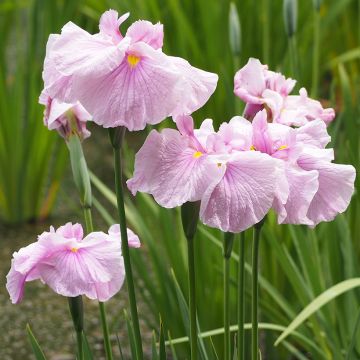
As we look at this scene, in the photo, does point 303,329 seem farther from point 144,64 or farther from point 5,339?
point 144,64

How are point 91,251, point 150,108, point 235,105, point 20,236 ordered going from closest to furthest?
point 150,108, point 91,251, point 235,105, point 20,236

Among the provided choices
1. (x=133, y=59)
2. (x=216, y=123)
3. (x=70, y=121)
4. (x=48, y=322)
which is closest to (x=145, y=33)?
(x=133, y=59)

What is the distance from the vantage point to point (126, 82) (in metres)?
0.83

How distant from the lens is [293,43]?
5.61 ft

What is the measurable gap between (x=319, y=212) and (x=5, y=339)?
1.24m

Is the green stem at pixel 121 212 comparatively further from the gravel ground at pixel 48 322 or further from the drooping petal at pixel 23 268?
the gravel ground at pixel 48 322

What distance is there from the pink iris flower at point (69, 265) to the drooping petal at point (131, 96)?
17 cm

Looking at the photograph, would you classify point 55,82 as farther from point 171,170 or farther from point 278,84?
point 278,84

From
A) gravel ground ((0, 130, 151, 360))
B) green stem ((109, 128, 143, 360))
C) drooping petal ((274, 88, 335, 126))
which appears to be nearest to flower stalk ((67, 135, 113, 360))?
green stem ((109, 128, 143, 360))

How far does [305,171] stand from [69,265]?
Result: 0.26 metres

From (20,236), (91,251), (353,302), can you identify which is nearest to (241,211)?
(91,251)

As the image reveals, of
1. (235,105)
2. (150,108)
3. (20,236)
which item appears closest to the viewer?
(150,108)

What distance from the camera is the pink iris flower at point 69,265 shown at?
91 centimetres

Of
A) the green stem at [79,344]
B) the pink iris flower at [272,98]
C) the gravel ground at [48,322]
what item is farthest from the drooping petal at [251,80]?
the gravel ground at [48,322]
